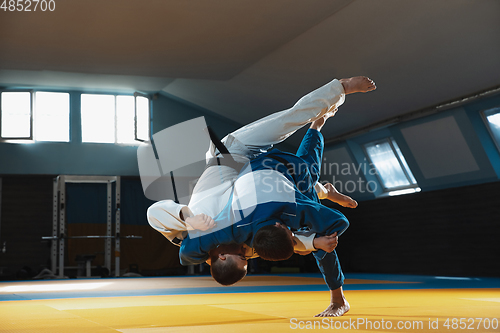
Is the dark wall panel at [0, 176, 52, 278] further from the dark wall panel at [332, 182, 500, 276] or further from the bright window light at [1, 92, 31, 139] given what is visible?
the dark wall panel at [332, 182, 500, 276]

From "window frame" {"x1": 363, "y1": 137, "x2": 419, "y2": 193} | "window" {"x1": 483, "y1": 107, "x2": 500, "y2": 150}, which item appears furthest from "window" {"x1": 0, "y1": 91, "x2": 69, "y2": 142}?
"window" {"x1": 483, "y1": 107, "x2": 500, "y2": 150}

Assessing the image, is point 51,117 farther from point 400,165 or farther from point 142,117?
point 400,165

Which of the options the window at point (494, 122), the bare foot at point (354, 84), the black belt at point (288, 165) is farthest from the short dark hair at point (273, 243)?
the window at point (494, 122)

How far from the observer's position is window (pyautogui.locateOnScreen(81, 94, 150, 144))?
10703 millimetres

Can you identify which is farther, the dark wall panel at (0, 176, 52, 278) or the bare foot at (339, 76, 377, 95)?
the dark wall panel at (0, 176, 52, 278)

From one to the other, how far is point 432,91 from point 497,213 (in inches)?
84.7

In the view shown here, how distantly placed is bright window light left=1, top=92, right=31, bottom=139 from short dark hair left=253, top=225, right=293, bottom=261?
353 inches

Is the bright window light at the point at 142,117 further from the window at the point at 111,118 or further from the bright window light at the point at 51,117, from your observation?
the bright window light at the point at 51,117

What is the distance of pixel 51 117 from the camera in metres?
10.6

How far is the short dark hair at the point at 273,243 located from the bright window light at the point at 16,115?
29.4 feet

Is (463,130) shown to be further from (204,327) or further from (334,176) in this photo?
(204,327)

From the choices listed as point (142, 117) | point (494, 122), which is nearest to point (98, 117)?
point (142, 117)

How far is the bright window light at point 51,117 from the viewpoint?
10.4 m

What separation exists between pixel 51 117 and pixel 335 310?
362 inches
